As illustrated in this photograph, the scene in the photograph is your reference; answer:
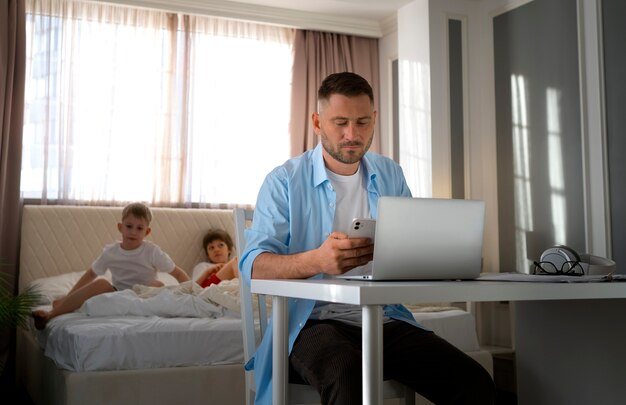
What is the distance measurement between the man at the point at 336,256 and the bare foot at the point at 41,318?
76.6 inches

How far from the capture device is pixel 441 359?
174 cm

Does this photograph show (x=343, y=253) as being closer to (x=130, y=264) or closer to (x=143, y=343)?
(x=143, y=343)

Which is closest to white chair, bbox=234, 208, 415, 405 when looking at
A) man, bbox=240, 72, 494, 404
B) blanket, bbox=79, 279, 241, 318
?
man, bbox=240, 72, 494, 404

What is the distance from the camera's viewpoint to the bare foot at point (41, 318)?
3.44 metres

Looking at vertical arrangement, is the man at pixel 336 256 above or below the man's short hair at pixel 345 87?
below

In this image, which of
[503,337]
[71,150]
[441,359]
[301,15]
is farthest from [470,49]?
[441,359]

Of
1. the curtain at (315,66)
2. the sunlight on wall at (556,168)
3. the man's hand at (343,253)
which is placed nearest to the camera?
the man's hand at (343,253)

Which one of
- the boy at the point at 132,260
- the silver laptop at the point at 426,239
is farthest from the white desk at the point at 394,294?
the boy at the point at 132,260

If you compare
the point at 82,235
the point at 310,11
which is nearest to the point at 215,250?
the point at 82,235

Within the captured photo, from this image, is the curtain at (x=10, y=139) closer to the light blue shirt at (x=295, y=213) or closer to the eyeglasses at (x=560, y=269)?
the light blue shirt at (x=295, y=213)

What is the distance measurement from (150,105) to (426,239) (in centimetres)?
401

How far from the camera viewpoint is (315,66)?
18.2ft

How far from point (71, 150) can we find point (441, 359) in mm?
3759

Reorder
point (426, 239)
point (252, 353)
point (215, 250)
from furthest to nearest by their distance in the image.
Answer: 1. point (215, 250)
2. point (252, 353)
3. point (426, 239)
